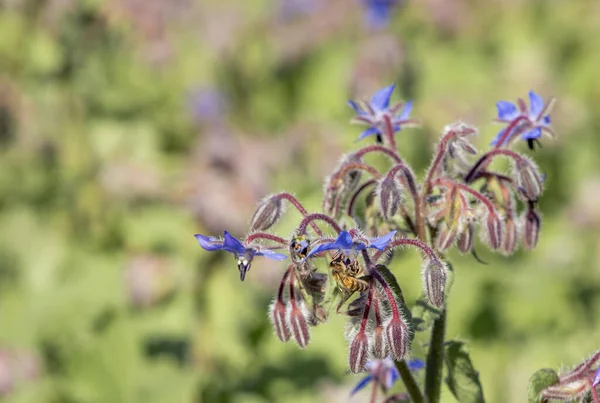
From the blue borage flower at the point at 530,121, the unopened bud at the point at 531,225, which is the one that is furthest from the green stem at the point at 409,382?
the blue borage flower at the point at 530,121

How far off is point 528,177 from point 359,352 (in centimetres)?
57

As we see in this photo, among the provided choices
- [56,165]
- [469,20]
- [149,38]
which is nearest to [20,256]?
[56,165]

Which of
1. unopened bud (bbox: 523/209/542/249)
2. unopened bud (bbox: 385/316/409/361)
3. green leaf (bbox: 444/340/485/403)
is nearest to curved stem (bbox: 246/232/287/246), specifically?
unopened bud (bbox: 385/316/409/361)

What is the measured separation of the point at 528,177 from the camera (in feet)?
6.48

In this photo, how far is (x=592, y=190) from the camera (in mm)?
4953

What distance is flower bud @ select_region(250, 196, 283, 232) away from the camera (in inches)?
75.0

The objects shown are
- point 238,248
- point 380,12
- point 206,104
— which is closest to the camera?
point 238,248

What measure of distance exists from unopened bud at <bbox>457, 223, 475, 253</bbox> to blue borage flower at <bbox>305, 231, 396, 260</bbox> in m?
0.29

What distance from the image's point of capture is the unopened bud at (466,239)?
1.89 meters

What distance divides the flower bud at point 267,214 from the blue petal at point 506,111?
58cm

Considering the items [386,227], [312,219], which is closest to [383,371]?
[386,227]

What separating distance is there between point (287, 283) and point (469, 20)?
580 cm

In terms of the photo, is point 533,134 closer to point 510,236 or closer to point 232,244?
point 510,236

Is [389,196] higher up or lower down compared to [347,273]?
higher up
